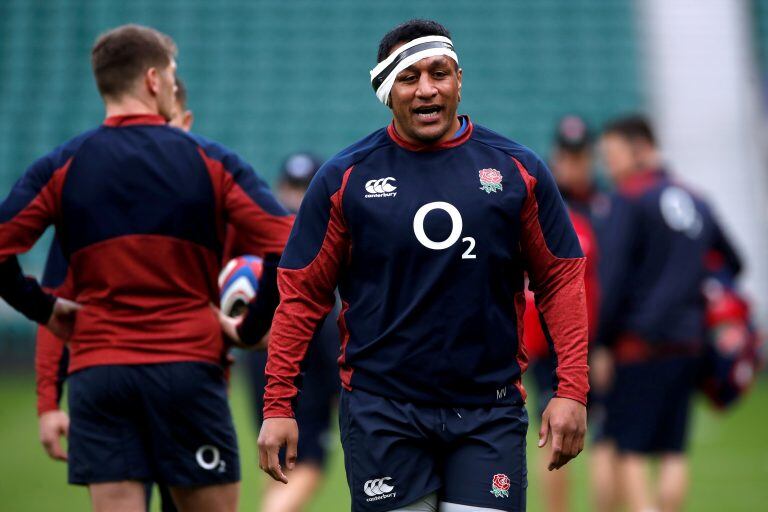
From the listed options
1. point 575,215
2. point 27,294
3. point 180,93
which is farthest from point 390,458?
point 575,215

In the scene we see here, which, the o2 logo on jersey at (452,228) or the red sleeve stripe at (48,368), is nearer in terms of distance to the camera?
the o2 logo on jersey at (452,228)

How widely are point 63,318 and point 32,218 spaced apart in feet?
1.29

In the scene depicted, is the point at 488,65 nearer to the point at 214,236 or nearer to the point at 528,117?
the point at 528,117

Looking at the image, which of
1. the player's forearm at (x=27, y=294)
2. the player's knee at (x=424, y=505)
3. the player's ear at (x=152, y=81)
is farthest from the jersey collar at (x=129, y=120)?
the player's knee at (x=424, y=505)

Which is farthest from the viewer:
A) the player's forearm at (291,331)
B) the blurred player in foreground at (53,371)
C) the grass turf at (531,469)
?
the grass turf at (531,469)

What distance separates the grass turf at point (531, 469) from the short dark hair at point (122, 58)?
439cm

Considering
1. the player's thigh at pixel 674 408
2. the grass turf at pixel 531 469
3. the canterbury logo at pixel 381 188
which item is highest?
the canterbury logo at pixel 381 188

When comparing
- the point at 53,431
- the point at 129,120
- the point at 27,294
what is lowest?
the point at 53,431

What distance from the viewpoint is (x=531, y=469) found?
9.59 meters

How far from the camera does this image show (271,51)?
1947 cm

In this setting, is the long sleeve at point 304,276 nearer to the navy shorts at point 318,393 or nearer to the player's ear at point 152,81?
the player's ear at point 152,81

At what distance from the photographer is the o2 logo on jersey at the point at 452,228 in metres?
3.79

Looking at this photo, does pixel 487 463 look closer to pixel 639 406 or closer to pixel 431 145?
pixel 431 145

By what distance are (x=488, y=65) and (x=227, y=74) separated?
13.6 feet
